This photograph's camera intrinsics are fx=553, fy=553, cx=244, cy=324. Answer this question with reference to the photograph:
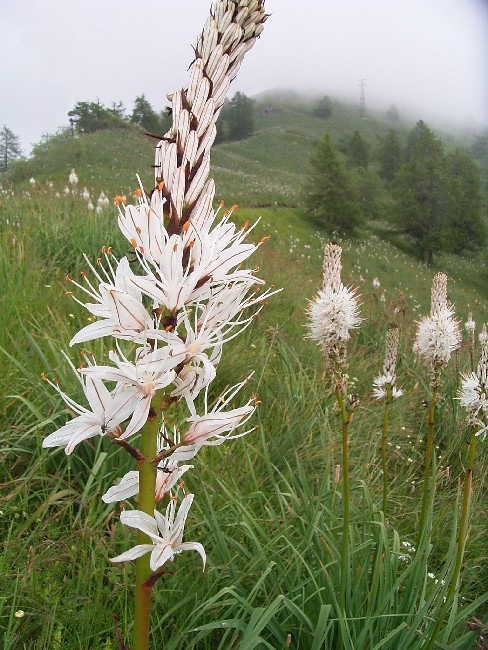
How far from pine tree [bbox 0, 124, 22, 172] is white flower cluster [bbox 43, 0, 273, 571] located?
81.2 feet

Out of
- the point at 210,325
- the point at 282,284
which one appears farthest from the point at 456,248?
the point at 210,325

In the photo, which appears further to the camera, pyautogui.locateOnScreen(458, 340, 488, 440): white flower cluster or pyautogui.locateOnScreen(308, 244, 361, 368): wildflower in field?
pyautogui.locateOnScreen(308, 244, 361, 368): wildflower in field

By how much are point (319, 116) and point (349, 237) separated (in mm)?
111515

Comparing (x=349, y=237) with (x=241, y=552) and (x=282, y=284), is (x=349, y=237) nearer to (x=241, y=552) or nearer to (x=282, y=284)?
(x=282, y=284)

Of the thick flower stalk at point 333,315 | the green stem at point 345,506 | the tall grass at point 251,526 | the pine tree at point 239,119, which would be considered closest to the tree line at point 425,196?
the tall grass at point 251,526

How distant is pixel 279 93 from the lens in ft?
629

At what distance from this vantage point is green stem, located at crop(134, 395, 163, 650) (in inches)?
58.9

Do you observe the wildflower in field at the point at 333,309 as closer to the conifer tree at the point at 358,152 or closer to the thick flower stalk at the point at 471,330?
the thick flower stalk at the point at 471,330

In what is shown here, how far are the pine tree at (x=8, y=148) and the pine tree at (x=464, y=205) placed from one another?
112ft

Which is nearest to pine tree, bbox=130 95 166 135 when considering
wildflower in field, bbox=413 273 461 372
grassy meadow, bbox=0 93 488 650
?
grassy meadow, bbox=0 93 488 650

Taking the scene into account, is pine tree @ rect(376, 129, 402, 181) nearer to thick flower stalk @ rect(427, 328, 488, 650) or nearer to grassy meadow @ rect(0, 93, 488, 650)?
grassy meadow @ rect(0, 93, 488, 650)

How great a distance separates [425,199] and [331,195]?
463 inches

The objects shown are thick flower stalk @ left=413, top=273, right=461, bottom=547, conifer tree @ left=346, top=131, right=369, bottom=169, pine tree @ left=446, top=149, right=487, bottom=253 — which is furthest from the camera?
conifer tree @ left=346, top=131, right=369, bottom=169

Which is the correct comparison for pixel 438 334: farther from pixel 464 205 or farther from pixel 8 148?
pixel 464 205
